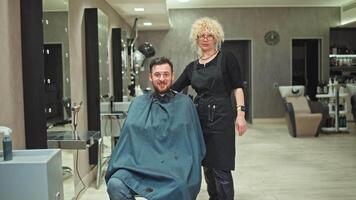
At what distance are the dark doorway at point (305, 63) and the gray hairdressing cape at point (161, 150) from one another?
6802 millimetres

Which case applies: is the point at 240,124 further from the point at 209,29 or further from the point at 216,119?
the point at 209,29

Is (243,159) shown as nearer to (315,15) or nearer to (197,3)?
(197,3)

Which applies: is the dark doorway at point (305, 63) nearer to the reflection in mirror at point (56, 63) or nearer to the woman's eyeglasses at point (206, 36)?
the reflection in mirror at point (56, 63)

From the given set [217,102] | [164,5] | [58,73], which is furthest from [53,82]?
[164,5]

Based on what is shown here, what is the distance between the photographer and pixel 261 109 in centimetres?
858

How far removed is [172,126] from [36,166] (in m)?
0.87

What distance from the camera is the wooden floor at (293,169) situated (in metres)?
3.63

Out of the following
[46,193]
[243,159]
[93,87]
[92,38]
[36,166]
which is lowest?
[243,159]

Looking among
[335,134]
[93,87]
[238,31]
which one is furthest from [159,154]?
[238,31]

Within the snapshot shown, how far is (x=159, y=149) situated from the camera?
7.38 ft

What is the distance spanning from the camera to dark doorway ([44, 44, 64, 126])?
2744 mm

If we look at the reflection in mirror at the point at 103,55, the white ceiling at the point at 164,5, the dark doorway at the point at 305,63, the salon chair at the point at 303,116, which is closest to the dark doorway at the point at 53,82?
the reflection in mirror at the point at 103,55

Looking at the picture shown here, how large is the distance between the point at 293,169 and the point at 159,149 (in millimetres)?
2696

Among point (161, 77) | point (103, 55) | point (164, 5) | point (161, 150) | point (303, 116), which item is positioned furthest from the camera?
point (303, 116)
